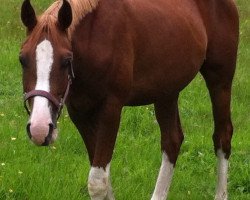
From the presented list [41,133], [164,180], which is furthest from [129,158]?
[41,133]

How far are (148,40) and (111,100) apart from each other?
0.63 meters

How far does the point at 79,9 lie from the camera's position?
13.9ft

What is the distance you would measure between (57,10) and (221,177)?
2.34 m

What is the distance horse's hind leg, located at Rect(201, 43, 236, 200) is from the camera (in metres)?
5.72

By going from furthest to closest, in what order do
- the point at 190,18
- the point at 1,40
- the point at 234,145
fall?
1. the point at 1,40
2. the point at 234,145
3. the point at 190,18

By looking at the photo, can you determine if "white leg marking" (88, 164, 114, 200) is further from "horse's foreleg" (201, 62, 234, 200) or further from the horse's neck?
"horse's foreleg" (201, 62, 234, 200)

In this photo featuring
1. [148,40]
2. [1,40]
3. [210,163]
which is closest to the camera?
[148,40]

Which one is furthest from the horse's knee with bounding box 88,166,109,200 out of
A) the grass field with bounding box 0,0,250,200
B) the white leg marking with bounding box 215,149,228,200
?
the white leg marking with bounding box 215,149,228,200

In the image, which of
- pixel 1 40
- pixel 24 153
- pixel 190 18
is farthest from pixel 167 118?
pixel 1 40

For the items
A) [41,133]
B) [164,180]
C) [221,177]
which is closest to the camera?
[41,133]

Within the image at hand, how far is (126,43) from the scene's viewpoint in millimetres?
4504

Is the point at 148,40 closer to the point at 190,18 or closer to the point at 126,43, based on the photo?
the point at 126,43

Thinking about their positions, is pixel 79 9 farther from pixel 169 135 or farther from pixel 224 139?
pixel 224 139

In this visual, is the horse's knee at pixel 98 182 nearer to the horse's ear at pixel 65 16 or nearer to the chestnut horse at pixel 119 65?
the chestnut horse at pixel 119 65
